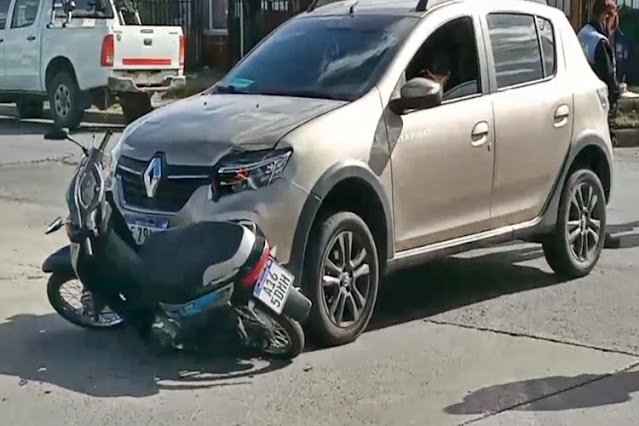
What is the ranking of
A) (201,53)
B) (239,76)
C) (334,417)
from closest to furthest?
(334,417) < (239,76) < (201,53)

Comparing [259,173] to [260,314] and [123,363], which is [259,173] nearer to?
[260,314]

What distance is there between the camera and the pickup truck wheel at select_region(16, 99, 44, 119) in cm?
2203

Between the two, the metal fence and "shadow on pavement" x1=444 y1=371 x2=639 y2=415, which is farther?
the metal fence

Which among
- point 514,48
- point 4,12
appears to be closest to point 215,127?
point 514,48

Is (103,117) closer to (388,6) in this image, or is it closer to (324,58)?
(388,6)

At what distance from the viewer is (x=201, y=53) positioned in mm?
28422

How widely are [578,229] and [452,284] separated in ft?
3.14

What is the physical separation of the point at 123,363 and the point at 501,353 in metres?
2.07

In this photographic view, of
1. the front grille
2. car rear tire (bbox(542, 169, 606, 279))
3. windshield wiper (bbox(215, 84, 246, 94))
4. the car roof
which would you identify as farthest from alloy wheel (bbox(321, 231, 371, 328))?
car rear tire (bbox(542, 169, 606, 279))

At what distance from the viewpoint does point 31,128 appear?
68.5 feet

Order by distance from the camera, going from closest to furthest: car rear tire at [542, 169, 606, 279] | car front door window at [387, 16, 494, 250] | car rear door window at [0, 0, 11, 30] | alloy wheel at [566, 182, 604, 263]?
car front door window at [387, 16, 494, 250], car rear tire at [542, 169, 606, 279], alloy wheel at [566, 182, 604, 263], car rear door window at [0, 0, 11, 30]

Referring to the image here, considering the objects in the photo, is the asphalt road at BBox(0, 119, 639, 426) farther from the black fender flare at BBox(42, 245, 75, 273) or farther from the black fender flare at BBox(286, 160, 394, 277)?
the black fender flare at BBox(286, 160, 394, 277)

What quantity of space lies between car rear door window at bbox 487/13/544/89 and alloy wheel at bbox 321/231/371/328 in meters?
1.80

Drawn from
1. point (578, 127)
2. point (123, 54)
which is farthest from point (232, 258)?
point (123, 54)
